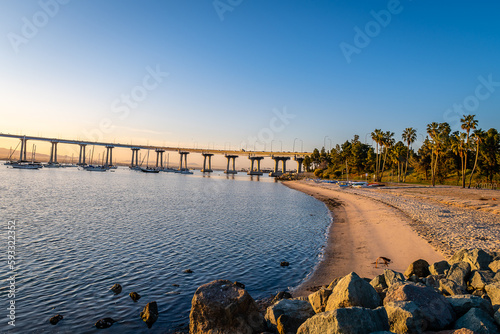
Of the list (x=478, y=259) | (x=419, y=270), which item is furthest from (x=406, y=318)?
(x=478, y=259)

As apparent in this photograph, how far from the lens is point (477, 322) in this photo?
6.64 metres

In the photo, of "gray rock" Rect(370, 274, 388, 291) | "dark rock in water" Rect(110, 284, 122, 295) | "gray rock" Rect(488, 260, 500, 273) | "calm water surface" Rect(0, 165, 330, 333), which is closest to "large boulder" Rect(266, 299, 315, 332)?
"gray rock" Rect(370, 274, 388, 291)

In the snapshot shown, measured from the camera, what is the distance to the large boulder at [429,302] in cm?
682

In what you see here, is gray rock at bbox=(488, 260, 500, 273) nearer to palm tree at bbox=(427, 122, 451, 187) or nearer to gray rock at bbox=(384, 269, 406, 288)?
gray rock at bbox=(384, 269, 406, 288)

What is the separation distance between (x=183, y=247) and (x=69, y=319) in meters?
9.81

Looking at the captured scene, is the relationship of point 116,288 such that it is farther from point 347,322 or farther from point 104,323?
point 347,322

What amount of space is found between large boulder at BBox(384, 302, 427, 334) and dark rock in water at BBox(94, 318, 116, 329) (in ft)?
28.7

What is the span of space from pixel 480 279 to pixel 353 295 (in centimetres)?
563

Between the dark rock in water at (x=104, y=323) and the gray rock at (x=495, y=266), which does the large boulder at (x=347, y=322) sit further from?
the gray rock at (x=495, y=266)

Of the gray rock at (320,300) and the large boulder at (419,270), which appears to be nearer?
the gray rock at (320,300)

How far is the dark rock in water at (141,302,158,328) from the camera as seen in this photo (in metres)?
9.98

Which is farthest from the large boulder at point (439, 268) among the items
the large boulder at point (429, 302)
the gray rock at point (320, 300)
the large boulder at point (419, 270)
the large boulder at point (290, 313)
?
the large boulder at point (290, 313)

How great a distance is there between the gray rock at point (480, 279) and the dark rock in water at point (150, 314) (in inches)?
441

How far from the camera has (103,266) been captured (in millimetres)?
15469
